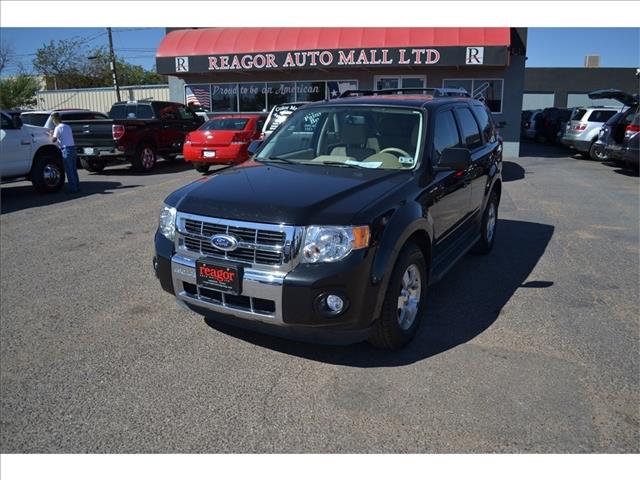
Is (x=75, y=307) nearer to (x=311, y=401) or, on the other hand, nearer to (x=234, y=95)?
(x=311, y=401)

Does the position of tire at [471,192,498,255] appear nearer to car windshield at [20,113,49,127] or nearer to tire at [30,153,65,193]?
tire at [30,153,65,193]

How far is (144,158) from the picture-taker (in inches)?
573

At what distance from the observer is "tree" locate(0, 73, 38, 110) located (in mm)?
39425

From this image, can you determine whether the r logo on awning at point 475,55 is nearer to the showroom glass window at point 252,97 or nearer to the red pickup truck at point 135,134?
→ the showroom glass window at point 252,97

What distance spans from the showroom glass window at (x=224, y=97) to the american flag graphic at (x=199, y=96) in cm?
22

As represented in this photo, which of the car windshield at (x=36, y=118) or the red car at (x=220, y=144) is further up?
the car windshield at (x=36, y=118)

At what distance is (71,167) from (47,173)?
50 centimetres

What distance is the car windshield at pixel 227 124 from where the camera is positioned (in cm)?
1407

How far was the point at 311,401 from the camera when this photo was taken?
10.9 ft

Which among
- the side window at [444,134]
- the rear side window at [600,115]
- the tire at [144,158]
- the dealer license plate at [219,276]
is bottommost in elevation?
the tire at [144,158]

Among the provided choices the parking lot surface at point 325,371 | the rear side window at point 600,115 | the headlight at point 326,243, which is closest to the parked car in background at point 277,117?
the parking lot surface at point 325,371

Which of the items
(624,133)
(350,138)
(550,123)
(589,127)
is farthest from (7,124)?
(550,123)

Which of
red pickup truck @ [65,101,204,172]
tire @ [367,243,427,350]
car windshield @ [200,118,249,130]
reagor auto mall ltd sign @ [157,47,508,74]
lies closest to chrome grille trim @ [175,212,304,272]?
tire @ [367,243,427,350]

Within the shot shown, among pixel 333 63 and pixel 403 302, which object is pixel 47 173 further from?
pixel 333 63
